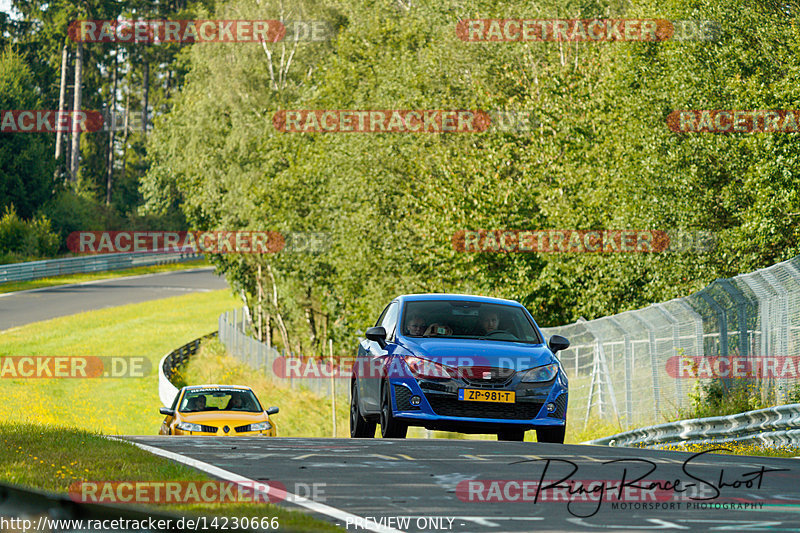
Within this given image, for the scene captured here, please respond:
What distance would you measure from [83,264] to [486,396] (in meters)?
73.3

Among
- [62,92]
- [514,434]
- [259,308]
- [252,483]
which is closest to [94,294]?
[259,308]

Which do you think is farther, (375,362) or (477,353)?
(375,362)

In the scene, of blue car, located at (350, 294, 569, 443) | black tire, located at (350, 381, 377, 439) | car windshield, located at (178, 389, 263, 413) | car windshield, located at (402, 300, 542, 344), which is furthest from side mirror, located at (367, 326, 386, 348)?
car windshield, located at (178, 389, 263, 413)

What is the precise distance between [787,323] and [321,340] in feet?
131

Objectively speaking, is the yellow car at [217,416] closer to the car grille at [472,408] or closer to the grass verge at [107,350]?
the car grille at [472,408]

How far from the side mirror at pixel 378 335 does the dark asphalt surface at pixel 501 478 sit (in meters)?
1.22

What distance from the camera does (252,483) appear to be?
29.2 ft

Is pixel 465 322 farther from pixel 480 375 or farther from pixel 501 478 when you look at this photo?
pixel 501 478

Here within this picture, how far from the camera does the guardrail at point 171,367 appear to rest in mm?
41750

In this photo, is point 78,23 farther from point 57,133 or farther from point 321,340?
point 321,340

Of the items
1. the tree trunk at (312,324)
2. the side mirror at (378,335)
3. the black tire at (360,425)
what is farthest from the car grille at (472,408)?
the tree trunk at (312,324)

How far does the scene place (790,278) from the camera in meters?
16.3

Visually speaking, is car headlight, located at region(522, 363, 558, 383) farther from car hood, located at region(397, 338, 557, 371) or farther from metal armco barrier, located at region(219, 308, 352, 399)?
metal armco barrier, located at region(219, 308, 352, 399)

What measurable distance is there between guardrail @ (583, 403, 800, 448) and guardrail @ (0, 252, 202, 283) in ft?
197
